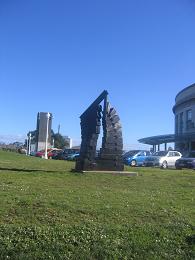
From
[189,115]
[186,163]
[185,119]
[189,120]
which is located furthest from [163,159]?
[185,119]

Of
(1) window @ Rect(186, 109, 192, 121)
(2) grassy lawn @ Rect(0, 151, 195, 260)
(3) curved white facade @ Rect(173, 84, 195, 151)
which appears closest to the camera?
(2) grassy lawn @ Rect(0, 151, 195, 260)

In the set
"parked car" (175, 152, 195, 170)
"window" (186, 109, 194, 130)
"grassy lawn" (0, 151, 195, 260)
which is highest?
"window" (186, 109, 194, 130)

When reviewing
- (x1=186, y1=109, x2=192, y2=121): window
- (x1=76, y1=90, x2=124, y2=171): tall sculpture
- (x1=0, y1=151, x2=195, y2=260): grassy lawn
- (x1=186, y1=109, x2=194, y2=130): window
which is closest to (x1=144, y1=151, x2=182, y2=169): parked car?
(x1=76, y1=90, x2=124, y2=171): tall sculpture

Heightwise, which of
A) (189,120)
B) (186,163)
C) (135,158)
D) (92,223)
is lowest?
(92,223)

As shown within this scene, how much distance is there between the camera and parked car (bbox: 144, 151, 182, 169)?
37.7 meters

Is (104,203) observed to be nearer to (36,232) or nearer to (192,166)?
(36,232)

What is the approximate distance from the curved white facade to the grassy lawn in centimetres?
6618

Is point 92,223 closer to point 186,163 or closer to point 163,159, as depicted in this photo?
point 186,163

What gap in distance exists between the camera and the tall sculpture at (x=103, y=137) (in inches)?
782

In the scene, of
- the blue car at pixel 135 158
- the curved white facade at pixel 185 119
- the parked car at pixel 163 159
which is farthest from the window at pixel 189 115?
the parked car at pixel 163 159

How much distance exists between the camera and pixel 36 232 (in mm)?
8734

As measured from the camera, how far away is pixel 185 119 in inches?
3376

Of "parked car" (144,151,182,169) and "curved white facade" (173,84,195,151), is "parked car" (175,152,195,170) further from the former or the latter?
"curved white facade" (173,84,195,151)

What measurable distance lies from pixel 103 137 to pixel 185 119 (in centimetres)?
6727
